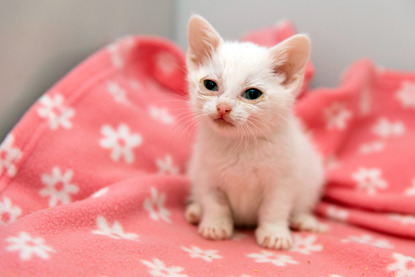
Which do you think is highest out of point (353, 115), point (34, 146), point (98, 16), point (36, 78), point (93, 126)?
point (98, 16)

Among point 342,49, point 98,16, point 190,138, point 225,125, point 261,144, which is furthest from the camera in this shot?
point 342,49

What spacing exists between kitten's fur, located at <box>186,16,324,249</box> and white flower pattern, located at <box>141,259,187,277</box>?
0.89 ft

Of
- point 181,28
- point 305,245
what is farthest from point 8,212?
point 181,28

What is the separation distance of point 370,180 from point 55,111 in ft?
4.53

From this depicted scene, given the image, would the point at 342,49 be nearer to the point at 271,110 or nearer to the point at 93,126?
the point at 271,110

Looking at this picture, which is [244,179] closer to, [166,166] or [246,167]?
[246,167]

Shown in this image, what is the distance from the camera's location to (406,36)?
1.81 meters

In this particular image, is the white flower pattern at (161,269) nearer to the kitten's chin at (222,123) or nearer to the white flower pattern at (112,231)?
the white flower pattern at (112,231)

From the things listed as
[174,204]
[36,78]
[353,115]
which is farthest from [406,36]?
[36,78]

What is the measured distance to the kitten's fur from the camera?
1.07 meters

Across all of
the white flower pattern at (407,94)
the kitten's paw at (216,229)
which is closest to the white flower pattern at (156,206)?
the kitten's paw at (216,229)

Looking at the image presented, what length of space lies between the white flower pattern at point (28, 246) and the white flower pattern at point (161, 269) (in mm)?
254

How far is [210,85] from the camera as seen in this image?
44.1 inches

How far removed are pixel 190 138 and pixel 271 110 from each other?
75 centimetres
